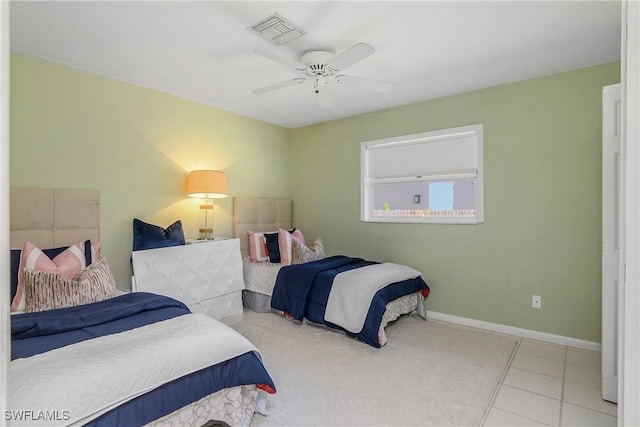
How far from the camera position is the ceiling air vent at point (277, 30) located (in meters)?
2.11

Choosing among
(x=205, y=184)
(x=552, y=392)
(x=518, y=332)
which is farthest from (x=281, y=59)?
(x=518, y=332)

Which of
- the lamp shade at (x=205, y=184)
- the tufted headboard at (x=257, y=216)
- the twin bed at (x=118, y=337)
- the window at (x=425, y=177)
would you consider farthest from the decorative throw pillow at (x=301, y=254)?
A: the lamp shade at (x=205, y=184)

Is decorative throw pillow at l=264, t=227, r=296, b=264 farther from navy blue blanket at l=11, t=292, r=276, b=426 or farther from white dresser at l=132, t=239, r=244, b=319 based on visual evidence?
navy blue blanket at l=11, t=292, r=276, b=426

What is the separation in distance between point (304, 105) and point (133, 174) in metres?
2.02

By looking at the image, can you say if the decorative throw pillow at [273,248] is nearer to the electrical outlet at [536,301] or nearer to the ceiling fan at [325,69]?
the ceiling fan at [325,69]

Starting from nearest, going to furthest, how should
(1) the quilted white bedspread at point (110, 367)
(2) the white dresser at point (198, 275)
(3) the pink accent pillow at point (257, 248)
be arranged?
1. (1) the quilted white bedspread at point (110, 367)
2. (2) the white dresser at point (198, 275)
3. (3) the pink accent pillow at point (257, 248)

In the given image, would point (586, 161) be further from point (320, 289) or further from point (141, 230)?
point (141, 230)

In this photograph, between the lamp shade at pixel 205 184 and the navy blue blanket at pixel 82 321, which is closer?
the navy blue blanket at pixel 82 321

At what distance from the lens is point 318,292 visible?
3418 millimetres

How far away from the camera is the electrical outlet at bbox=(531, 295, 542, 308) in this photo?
326cm

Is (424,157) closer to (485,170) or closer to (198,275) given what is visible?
(485,170)

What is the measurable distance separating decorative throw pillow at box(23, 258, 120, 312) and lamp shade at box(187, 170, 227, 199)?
4.41 ft

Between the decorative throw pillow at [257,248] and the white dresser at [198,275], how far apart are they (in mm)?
331

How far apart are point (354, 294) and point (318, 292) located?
0.42 m
